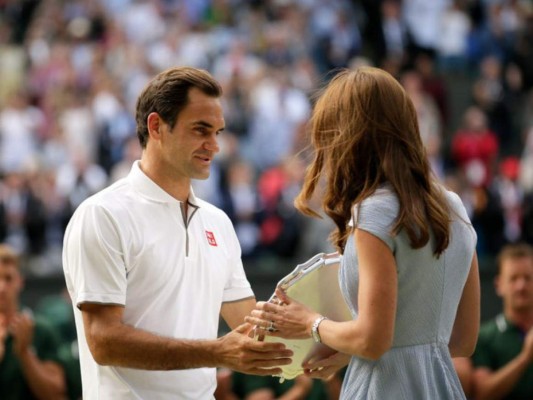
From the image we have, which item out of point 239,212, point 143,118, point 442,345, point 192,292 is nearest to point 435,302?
point 442,345

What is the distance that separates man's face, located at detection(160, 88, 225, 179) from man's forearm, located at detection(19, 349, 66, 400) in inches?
108

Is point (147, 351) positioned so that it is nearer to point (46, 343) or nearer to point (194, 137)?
point (194, 137)

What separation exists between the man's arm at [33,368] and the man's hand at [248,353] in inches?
112

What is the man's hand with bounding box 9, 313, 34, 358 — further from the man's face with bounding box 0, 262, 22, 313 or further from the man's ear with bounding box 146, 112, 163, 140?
the man's ear with bounding box 146, 112, 163, 140

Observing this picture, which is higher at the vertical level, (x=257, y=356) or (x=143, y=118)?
(x=143, y=118)

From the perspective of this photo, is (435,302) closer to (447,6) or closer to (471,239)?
(471,239)

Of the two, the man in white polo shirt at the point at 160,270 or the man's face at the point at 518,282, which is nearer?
the man in white polo shirt at the point at 160,270

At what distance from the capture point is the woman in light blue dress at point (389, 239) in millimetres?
3414

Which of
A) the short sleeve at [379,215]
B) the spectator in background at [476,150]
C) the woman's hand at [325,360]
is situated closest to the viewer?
the short sleeve at [379,215]

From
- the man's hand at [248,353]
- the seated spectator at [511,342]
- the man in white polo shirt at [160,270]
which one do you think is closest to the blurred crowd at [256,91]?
the seated spectator at [511,342]

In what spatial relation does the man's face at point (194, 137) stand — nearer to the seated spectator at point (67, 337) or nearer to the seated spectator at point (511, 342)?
the seated spectator at point (67, 337)

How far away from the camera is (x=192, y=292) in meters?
4.11

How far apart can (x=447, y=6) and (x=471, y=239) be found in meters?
14.0

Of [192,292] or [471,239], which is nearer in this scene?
[471,239]
